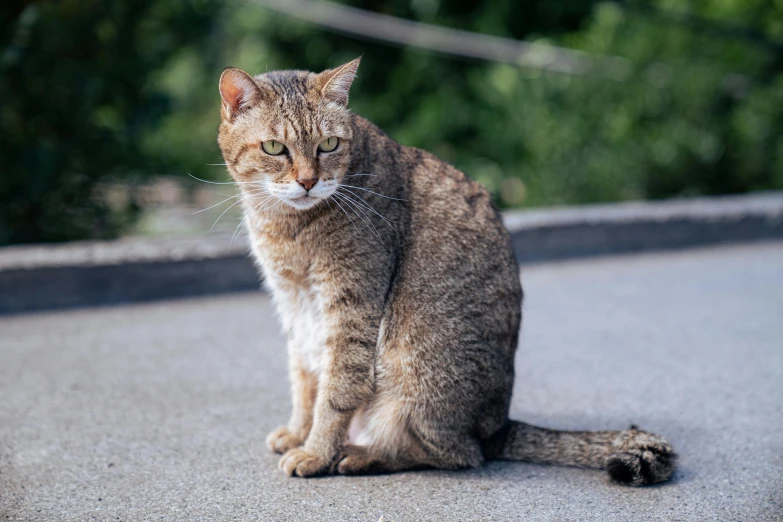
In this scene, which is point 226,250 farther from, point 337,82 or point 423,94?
point 423,94

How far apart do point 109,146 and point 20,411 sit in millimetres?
2098

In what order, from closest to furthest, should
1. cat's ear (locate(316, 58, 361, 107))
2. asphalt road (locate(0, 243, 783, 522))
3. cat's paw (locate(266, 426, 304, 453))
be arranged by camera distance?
asphalt road (locate(0, 243, 783, 522)) → cat's ear (locate(316, 58, 361, 107)) → cat's paw (locate(266, 426, 304, 453))

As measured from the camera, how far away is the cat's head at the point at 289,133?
271cm

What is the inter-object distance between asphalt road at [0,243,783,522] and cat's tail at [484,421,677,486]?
0.15ft

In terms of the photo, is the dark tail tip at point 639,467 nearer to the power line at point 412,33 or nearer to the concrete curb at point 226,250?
the concrete curb at point 226,250

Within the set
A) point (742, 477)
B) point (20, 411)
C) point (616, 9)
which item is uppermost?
point (616, 9)

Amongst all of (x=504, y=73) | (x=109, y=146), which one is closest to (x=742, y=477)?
(x=109, y=146)

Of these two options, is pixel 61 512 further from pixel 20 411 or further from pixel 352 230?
pixel 352 230

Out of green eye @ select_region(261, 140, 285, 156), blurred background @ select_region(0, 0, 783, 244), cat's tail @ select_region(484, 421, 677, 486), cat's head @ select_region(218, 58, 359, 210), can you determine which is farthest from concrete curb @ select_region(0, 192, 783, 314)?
cat's tail @ select_region(484, 421, 677, 486)

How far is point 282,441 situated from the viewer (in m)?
2.93

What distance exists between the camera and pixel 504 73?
7.04 m

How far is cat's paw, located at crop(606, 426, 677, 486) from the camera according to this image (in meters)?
2.58

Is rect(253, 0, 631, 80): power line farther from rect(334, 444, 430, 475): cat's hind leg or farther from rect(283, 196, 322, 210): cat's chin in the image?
rect(334, 444, 430, 475): cat's hind leg

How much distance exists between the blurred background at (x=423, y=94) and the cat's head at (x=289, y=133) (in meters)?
2.24
